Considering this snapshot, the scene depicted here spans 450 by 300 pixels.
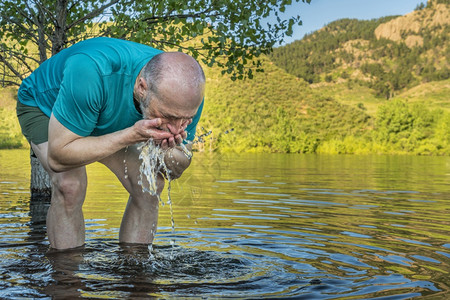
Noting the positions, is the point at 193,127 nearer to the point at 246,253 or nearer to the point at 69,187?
the point at 69,187

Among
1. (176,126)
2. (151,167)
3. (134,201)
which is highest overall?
(176,126)

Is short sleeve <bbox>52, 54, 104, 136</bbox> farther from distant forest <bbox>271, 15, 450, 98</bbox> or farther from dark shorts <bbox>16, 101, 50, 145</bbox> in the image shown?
distant forest <bbox>271, 15, 450, 98</bbox>

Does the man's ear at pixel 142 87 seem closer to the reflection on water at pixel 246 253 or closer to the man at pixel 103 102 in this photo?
the man at pixel 103 102

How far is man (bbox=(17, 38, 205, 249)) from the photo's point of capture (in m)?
3.50

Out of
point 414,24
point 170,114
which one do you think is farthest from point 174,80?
point 414,24

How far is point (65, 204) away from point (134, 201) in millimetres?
653

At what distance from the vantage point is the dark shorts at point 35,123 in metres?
4.52

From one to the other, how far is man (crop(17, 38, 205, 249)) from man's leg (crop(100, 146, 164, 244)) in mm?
341

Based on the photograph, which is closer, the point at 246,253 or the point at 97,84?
the point at 97,84

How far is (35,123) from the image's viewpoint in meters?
4.54

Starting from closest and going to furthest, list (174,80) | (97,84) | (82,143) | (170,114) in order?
1. (174,80)
2. (170,114)
3. (97,84)
4. (82,143)

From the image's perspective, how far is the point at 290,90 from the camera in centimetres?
8050

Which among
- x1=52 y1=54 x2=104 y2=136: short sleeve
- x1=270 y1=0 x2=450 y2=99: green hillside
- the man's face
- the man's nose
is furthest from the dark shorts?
x1=270 y1=0 x2=450 y2=99: green hillside

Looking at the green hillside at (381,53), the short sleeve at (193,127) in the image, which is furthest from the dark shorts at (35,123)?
the green hillside at (381,53)
